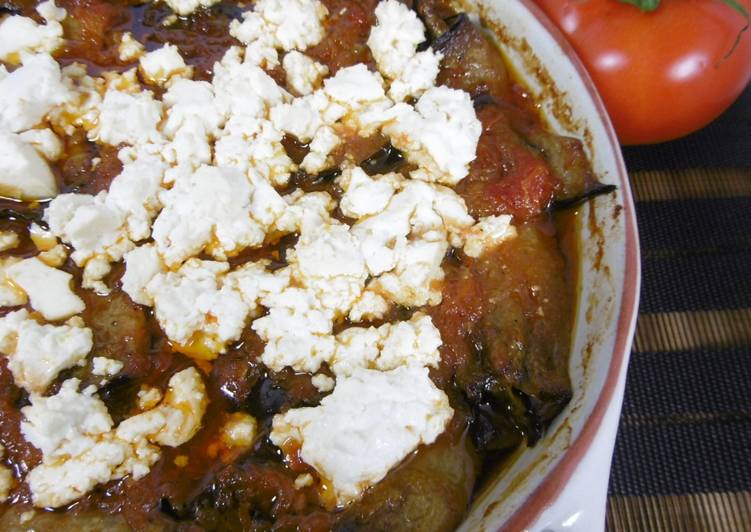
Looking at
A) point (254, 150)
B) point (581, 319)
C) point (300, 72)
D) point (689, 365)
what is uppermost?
point (300, 72)

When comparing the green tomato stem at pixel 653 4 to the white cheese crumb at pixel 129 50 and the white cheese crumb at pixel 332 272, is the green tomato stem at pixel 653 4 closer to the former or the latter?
the white cheese crumb at pixel 332 272

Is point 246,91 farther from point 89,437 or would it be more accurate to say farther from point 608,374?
point 608,374

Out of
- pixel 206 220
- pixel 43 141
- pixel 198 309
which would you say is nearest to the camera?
pixel 198 309

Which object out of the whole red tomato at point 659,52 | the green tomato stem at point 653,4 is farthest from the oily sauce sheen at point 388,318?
the green tomato stem at point 653,4

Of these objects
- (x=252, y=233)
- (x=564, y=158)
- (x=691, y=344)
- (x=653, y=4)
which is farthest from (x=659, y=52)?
(x=252, y=233)

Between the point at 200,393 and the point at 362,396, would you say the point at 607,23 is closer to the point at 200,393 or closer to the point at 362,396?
the point at 362,396

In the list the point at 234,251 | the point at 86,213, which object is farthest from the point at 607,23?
the point at 86,213
